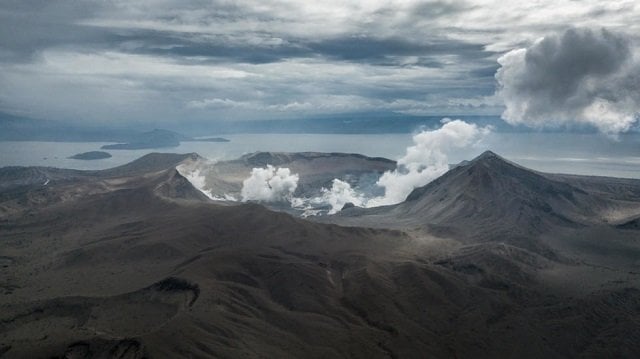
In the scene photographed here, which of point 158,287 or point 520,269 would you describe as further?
point 520,269

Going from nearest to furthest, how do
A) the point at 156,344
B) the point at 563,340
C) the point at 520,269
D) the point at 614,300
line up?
the point at 156,344 → the point at 563,340 → the point at 614,300 → the point at 520,269

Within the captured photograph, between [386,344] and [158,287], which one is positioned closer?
[386,344]

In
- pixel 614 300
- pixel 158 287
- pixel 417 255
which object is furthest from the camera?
pixel 417 255

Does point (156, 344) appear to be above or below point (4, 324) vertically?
above

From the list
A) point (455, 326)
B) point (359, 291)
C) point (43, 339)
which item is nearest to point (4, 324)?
point (43, 339)

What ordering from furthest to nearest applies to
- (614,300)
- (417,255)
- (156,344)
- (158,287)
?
1. (417,255)
2. (614,300)
3. (158,287)
4. (156,344)

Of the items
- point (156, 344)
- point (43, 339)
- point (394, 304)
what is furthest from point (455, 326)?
point (43, 339)

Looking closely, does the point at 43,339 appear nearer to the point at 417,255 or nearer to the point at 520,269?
the point at 417,255

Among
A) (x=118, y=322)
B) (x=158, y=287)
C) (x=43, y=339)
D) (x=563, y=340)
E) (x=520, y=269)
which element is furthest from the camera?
(x=520, y=269)

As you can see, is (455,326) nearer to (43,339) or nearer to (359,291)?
(359,291)
